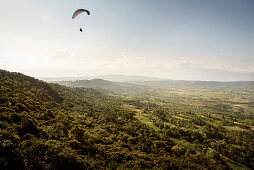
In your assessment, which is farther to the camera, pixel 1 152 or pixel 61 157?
pixel 61 157

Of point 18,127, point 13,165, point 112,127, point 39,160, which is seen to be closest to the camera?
point 13,165

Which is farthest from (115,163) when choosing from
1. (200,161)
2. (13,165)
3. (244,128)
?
(244,128)

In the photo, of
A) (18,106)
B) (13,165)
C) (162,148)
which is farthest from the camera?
(162,148)

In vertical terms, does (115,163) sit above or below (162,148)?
above

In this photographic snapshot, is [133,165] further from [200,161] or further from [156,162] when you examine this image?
[200,161]

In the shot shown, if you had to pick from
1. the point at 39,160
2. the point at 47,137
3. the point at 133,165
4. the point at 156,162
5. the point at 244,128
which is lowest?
the point at 244,128

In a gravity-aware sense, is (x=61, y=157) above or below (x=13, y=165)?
below

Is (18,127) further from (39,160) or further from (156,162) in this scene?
(156,162)

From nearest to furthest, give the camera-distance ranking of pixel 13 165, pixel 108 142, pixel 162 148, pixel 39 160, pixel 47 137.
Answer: pixel 13 165 < pixel 39 160 < pixel 47 137 < pixel 108 142 < pixel 162 148

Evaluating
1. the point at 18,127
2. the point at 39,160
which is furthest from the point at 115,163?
the point at 18,127

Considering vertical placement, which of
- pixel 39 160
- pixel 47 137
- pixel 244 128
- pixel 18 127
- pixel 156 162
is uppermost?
pixel 18 127
